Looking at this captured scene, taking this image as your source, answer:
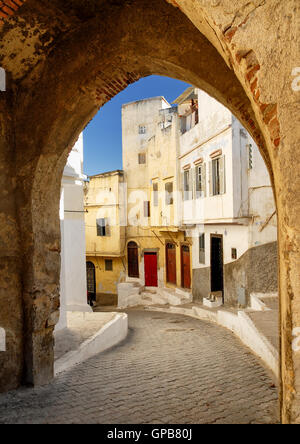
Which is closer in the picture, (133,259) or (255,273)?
(255,273)

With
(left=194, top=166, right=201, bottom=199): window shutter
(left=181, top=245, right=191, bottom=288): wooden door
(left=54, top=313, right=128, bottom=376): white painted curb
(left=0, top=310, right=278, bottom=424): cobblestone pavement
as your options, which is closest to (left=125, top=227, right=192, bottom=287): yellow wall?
(left=181, top=245, right=191, bottom=288): wooden door

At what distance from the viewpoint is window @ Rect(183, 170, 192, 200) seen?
15680 millimetres

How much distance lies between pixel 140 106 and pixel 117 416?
23741 millimetres

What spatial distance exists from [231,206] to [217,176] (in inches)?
70.5

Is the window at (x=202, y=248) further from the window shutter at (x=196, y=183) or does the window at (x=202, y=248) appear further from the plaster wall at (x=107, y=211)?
the plaster wall at (x=107, y=211)

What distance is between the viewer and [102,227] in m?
24.7

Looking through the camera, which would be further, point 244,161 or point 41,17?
point 244,161

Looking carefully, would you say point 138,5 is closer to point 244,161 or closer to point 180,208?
point 244,161

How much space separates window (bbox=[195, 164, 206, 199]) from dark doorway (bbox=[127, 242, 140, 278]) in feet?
33.5

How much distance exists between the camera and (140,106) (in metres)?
24.8

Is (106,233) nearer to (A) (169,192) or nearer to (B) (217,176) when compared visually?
(A) (169,192)

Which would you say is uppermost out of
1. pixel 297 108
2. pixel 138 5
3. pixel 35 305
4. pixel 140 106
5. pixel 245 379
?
pixel 140 106

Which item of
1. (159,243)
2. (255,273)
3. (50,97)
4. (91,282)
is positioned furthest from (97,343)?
(91,282)
